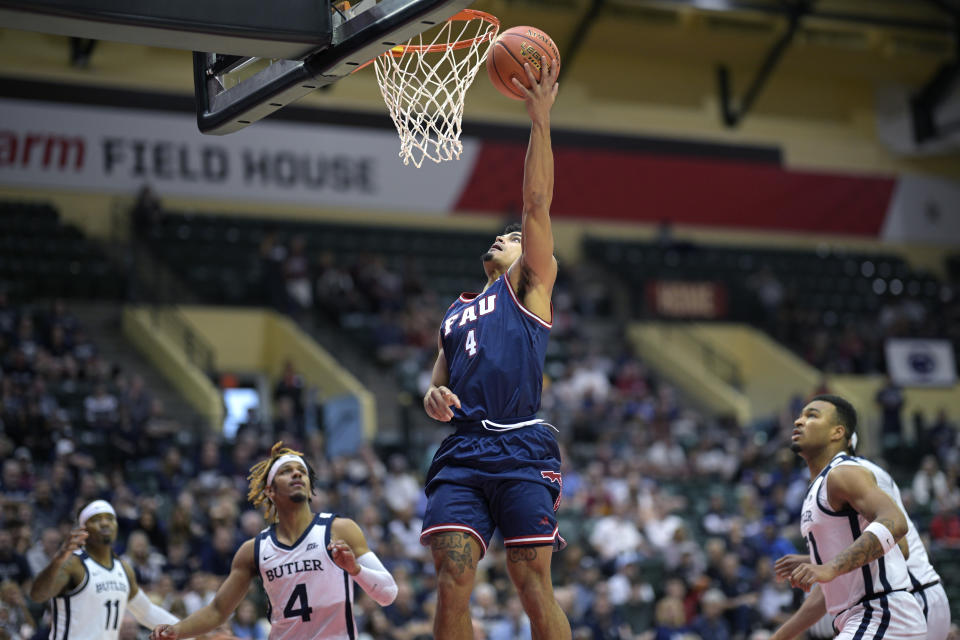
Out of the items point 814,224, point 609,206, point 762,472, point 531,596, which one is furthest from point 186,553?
point 814,224

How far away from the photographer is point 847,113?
29.6m

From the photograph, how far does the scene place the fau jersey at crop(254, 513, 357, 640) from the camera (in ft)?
20.1

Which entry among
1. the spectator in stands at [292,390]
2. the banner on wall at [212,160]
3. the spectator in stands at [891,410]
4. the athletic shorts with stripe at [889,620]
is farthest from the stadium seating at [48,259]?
the athletic shorts with stripe at [889,620]

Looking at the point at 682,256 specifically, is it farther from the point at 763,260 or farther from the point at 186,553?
the point at 186,553

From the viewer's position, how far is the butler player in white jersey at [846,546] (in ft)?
17.6

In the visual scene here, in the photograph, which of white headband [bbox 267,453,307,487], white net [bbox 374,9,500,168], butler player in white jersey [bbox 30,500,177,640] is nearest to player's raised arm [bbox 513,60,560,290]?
white net [bbox 374,9,500,168]

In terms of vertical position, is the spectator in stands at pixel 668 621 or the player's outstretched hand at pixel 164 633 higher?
the player's outstretched hand at pixel 164 633

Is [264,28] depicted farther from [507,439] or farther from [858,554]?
[858,554]

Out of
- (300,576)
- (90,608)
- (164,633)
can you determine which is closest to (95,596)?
(90,608)

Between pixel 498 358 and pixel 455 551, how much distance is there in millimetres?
906

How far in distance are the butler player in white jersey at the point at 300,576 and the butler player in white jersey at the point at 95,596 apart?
1.33 m

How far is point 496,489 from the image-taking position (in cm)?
520

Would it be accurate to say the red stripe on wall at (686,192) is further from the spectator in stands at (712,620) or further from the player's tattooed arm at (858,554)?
the player's tattooed arm at (858,554)

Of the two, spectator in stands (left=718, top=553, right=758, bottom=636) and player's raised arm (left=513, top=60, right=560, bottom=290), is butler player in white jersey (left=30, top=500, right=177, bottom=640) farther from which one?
spectator in stands (left=718, top=553, right=758, bottom=636)
